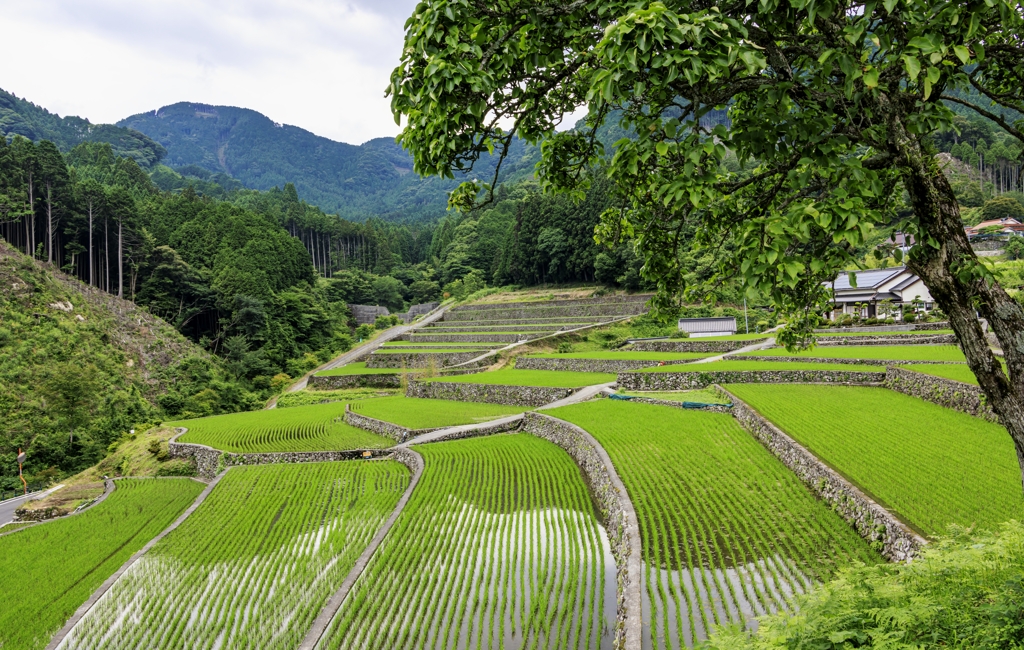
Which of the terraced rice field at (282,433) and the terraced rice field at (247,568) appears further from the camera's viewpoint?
the terraced rice field at (282,433)

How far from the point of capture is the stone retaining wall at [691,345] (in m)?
31.0

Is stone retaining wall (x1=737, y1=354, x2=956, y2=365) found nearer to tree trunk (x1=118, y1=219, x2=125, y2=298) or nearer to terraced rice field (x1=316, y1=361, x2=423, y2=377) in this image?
terraced rice field (x1=316, y1=361, x2=423, y2=377)

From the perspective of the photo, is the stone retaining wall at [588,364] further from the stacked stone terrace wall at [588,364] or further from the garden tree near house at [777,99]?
the garden tree near house at [777,99]

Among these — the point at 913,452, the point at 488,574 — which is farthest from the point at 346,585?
the point at 913,452

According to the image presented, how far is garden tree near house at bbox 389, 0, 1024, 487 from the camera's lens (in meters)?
2.65

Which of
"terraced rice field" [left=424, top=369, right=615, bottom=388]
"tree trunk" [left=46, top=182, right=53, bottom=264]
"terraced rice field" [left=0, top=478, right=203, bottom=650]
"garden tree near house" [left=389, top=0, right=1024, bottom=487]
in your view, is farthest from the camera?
"tree trunk" [left=46, top=182, right=53, bottom=264]

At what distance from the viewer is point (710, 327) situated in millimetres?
38156

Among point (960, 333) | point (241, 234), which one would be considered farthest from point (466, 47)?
point (241, 234)

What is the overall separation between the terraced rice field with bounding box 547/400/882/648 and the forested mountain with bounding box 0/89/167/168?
123 m

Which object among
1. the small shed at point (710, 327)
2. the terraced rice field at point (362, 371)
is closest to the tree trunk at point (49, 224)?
the terraced rice field at point (362, 371)

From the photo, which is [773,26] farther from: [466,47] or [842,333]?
[842,333]

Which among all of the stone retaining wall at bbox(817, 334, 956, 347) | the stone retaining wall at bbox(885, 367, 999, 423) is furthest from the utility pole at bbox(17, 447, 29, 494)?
the stone retaining wall at bbox(817, 334, 956, 347)

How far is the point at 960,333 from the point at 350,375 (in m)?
37.6

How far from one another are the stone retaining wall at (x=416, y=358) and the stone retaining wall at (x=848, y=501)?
26978 millimetres
